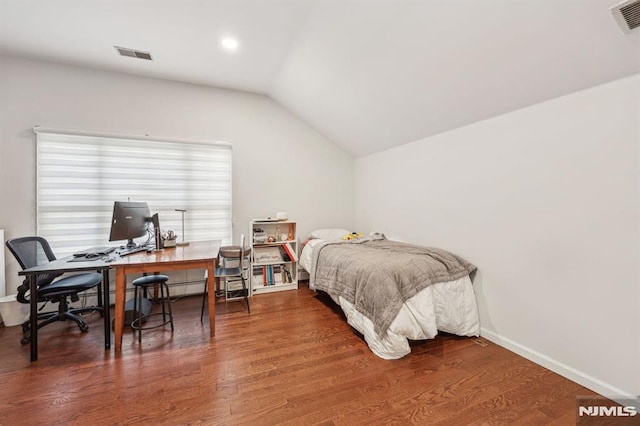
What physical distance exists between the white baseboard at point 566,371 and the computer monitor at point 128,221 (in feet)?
12.2

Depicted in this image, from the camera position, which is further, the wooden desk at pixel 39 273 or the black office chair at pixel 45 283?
the black office chair at pixel 45 283

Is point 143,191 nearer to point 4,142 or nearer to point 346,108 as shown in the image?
point 4,142

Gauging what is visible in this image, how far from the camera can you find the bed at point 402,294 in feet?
6.88

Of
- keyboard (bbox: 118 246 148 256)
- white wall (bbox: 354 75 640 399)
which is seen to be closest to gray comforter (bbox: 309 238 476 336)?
white wall (bbox: 354 75 640 399)

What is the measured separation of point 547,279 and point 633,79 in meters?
1.39

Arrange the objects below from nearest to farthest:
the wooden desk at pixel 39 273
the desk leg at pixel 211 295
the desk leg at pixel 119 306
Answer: the wooden desk at pixel 39 273
the desk leg at pixel 119 306
the desk leg at pixel 211 295

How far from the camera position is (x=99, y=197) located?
125 inches

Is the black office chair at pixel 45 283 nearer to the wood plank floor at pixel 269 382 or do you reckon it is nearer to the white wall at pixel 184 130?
the wood plank floor at pixel 269 382

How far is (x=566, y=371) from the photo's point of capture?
1.84m

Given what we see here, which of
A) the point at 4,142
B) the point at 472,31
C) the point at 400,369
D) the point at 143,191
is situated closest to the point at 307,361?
the point at 400,369

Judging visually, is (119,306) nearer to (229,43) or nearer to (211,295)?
(211,295)

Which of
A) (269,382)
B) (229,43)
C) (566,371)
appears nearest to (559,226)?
(566,371)

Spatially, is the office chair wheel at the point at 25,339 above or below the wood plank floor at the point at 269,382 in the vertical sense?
above

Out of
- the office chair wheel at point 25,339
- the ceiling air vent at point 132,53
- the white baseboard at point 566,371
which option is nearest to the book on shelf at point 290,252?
the white baseboard at point 566,371
